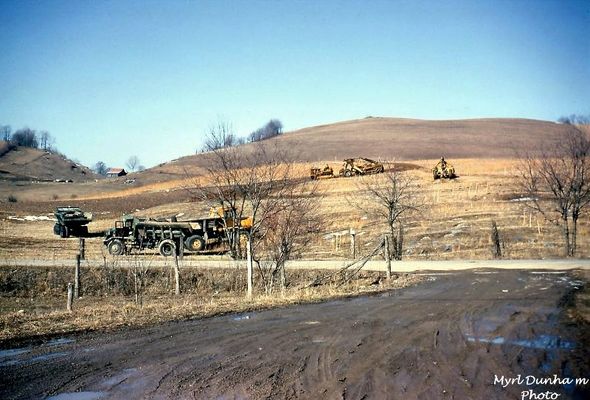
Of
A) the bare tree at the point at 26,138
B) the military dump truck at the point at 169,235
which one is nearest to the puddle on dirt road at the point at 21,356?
the military dump truck at the point at 169,235

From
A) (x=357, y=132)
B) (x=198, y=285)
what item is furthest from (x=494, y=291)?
(x=357, y=132)

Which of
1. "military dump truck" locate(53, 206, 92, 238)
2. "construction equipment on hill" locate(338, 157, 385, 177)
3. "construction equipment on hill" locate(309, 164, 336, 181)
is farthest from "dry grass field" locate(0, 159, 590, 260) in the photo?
"construction equipment on hill" locate(338, 157, 385, 177)

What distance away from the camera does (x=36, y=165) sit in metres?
113

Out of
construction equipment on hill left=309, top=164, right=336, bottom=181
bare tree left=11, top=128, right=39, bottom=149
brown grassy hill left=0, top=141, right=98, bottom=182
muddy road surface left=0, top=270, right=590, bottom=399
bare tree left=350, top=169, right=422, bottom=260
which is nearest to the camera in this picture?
muddy road surface left=0, top=270, right=590, bottom=399

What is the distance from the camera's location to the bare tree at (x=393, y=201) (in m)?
25.9

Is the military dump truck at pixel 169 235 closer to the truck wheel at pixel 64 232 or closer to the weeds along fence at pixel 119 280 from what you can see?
the weeds along fence at pixel 119 280

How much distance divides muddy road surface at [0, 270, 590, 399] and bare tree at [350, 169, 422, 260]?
49.7 ft

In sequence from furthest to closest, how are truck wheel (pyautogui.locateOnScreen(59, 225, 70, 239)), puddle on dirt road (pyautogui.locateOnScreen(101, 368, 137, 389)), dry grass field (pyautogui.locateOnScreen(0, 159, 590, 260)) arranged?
truck wheel (pyautogui.locateOnScreen(59, 225, 70, 239)), dry grass field (pyautogui.locateOnScreen(0, 159, 590, 260)), puddle on dirt road (pyautogui.locateOnScreen(101, 368, 137, 389))

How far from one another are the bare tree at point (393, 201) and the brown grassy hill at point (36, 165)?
7917cm

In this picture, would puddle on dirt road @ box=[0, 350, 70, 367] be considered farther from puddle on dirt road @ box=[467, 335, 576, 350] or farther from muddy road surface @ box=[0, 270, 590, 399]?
puddle on dirt road @ box=[467, 335, 576, 350]

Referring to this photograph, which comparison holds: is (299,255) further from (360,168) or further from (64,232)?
(360,168)

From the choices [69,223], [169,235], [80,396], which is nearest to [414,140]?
[69,223]

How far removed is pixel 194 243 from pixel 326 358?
76.3ft

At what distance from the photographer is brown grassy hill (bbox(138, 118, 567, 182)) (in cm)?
8212
